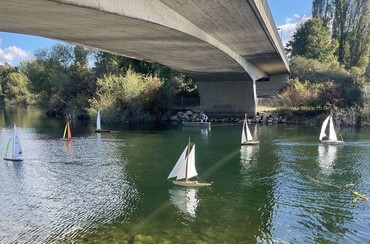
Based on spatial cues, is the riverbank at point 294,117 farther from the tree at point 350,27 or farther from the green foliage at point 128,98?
the tree at point 350,27

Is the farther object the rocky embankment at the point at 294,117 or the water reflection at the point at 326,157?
the rocky embankment at the point at 294,117

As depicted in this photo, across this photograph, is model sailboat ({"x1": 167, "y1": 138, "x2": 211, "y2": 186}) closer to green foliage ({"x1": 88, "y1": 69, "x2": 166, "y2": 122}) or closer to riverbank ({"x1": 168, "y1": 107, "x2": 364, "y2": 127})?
riverbank ({"x1": 168, "y1": 107, "x2": 364, "y2": 127})

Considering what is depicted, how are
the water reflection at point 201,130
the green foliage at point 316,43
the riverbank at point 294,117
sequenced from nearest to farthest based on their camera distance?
the water reflection at point 201,130 < the riverbank at point 294,117 < the green foliage at point 316,43

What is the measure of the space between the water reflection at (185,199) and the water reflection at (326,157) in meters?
7.88

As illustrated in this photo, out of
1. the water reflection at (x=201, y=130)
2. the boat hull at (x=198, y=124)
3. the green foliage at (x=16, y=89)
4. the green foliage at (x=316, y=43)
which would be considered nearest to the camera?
the water reflection at (x=201, y=130)

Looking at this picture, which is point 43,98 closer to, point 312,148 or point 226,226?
point 312,148

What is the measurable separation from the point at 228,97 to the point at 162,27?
29.7 meters

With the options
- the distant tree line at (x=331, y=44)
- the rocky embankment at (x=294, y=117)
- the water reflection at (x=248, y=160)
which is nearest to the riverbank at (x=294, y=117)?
the rocky embankment at (x=294, y=117)

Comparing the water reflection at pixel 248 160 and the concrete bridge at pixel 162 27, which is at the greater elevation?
the concrete bridge at pixel 162 27

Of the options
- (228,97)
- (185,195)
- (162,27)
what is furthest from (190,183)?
(228,97)

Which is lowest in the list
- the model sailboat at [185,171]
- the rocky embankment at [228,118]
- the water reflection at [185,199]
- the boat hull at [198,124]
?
the water reflection at [185,199]

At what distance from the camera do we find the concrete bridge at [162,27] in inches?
411

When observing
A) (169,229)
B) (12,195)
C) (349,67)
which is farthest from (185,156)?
(349,67)

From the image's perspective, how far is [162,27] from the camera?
564 inches
